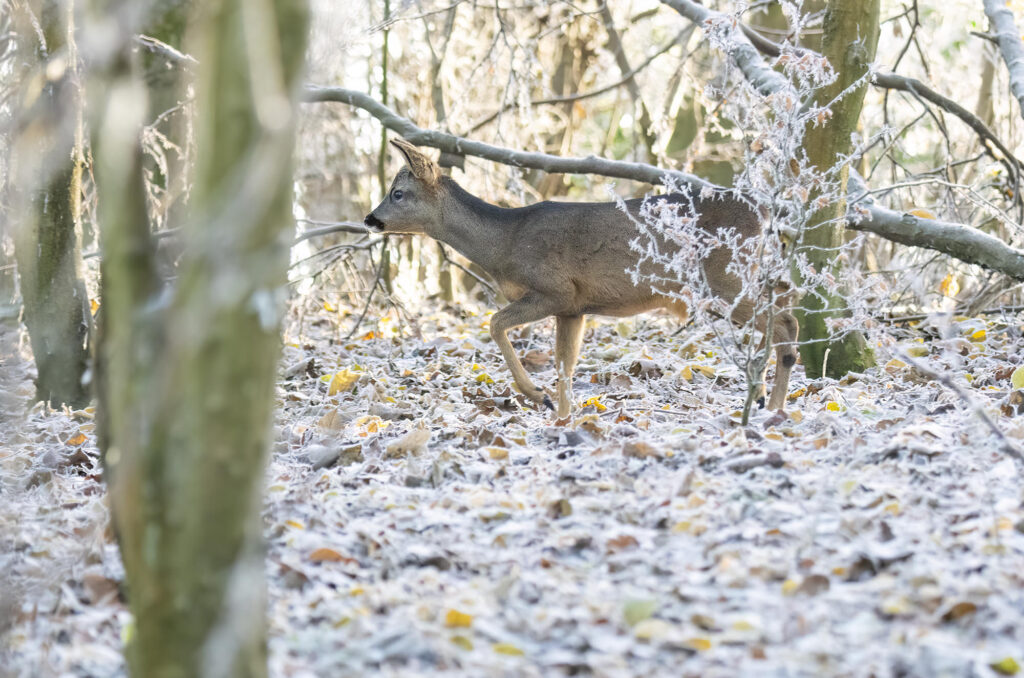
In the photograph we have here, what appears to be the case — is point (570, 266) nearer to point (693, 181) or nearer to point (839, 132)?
point (693, 181)

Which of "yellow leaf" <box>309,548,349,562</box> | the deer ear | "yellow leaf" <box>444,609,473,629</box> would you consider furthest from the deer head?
"yellow leaf" <box>444,609,473,629</box>

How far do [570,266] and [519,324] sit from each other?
51cm

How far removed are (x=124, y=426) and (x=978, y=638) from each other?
2.16 meters

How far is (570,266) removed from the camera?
22.9 feet

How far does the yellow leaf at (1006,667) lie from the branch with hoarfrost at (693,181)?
3.87 m

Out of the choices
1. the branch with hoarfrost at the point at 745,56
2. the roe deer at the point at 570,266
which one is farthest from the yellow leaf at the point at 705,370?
the branch with hoarfrost at the point at 745,56

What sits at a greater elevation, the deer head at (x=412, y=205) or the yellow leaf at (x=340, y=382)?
the deer head at (x=412, y=205)

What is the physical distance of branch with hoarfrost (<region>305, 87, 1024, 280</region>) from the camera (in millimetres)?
6672

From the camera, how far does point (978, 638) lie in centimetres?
271

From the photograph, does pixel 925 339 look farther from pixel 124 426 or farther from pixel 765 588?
pixel 124 426

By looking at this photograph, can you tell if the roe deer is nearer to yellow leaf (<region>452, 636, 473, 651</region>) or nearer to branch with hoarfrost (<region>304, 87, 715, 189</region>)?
branch with hoarfrost (<region>304, 87, 715, 189</region>)

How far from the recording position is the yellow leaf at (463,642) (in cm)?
282

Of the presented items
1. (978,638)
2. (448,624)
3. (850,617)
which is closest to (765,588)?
(850,617)

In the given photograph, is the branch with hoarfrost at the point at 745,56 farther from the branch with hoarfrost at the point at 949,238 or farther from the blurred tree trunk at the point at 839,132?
the branch with hoarfrost at the point at 949,238
